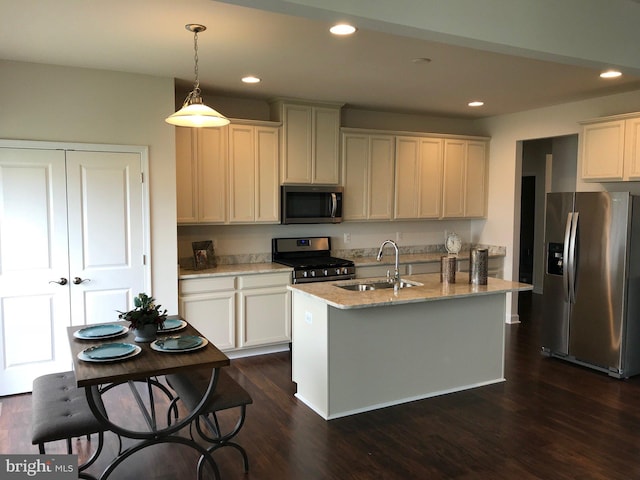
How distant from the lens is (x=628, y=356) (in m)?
4.41

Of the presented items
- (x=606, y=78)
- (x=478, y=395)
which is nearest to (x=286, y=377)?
(x=478, y=395)

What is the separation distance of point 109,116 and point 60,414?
8.32ft

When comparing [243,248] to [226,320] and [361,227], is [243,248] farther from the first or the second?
[361,227]

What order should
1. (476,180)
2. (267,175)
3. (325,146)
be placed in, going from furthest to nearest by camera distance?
(476,180), (325,146), (267,175)

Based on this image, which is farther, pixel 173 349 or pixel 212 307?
pixel 212 307

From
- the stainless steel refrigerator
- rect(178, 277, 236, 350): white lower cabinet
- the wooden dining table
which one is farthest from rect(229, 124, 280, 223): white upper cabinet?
the stainless steel refrigerator

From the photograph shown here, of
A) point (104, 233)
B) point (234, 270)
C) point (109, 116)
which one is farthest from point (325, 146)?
point (104, 233)

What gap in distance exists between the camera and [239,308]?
16.0 ft

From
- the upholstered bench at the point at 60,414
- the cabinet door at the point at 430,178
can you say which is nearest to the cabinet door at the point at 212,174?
the upholstered bench at the point at 60,414

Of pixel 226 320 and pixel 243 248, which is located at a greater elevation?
pixel 243 248

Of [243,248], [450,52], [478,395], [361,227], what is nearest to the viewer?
[450,52]

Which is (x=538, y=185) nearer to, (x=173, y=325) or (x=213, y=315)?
(x=213, y=315)

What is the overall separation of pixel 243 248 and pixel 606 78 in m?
3.79

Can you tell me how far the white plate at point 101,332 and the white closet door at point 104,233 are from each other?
49.2 inches
